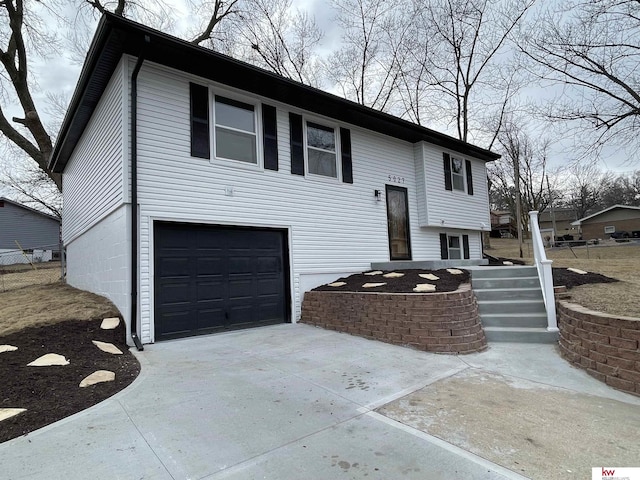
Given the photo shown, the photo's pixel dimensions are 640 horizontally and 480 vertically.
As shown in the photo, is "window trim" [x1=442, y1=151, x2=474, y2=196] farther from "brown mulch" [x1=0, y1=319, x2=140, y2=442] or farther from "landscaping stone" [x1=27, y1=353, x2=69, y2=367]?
"landscaping stone" [x1=27, y1=353, x2=69, y2=367]

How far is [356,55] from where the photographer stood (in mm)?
19469

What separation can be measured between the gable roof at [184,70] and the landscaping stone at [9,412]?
4.90 metres

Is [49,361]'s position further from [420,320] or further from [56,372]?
[420,320]

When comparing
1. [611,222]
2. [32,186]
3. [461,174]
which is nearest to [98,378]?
[461,174]

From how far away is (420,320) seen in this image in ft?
17.4

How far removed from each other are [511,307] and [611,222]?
145 ft

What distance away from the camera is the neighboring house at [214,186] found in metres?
5.79

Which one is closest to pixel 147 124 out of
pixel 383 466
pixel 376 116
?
pixel 376 116

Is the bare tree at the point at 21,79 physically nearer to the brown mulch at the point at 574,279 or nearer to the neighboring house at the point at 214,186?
the neighboring house at the point at 214,186

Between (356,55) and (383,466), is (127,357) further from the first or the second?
(356,55)

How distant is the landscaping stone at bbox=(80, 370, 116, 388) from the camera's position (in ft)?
11.9

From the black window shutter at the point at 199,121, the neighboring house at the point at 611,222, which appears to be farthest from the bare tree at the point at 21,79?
the neighboring house at the point at 611,222

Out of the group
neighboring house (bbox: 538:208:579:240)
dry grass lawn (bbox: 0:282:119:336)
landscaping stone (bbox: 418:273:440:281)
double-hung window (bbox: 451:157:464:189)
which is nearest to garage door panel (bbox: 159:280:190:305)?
dry grass lawn (bbox: 0:282:119:336)

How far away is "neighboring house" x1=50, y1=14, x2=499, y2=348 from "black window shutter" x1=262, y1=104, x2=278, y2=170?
3 cm
